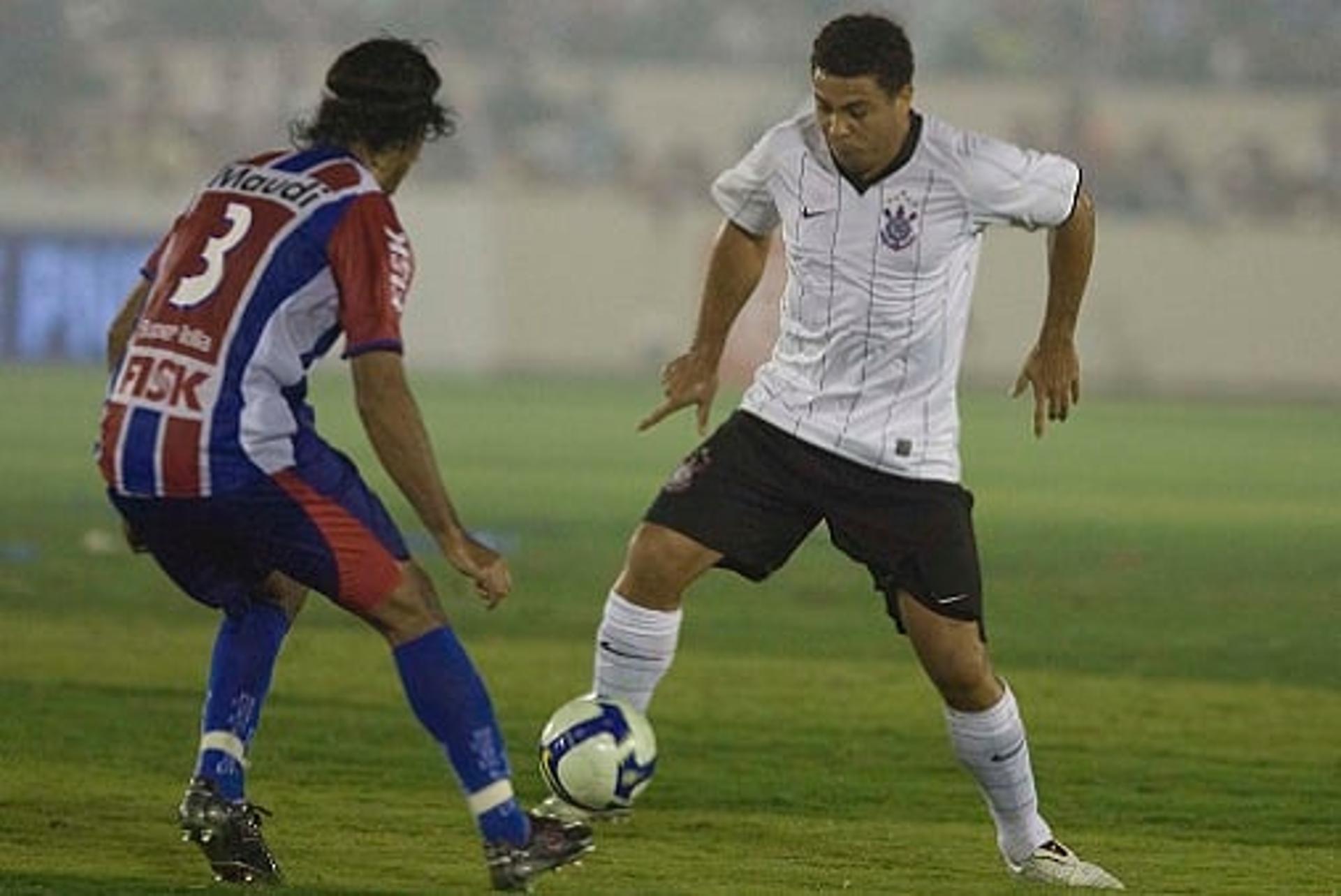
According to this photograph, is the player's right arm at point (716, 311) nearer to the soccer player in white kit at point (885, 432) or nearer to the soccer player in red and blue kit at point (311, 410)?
the soccer player in white kit at point (885, 432)

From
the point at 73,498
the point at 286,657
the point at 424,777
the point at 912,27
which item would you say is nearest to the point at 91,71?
the point at 912,27

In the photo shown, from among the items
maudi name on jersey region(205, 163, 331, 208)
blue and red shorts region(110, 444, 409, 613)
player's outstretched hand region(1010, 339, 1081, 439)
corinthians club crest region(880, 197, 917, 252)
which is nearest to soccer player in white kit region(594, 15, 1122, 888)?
corinthians club crest region(880, 197, 917, 252)

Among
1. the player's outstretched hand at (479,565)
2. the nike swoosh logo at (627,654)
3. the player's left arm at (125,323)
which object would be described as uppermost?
the player's left arm at (125,323)

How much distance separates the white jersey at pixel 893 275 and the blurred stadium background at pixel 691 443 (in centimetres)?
107

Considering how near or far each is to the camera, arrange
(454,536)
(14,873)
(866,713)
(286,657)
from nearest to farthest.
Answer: (454,536)
(14,873)
(866,713)
(286,657)

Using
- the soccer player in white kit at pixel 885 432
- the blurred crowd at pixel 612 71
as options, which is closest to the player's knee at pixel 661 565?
the soccer player in white kit at pixel 885 432

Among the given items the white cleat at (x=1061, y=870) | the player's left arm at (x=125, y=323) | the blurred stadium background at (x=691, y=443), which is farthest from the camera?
the blurred stadium background at (x=691, y=443)

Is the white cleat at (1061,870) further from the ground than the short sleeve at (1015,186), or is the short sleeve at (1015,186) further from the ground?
the short sleeve at (1015,186)

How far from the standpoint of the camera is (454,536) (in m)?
6.76

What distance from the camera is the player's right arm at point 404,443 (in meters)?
6.68

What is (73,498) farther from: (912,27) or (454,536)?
(912,27)

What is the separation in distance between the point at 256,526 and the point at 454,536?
0.43 meters

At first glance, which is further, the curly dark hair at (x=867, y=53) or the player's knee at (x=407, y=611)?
the curly dark hair at (x=867, y=53)

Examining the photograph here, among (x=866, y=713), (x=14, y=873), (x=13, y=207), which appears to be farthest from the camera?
(x=13, y=207)
